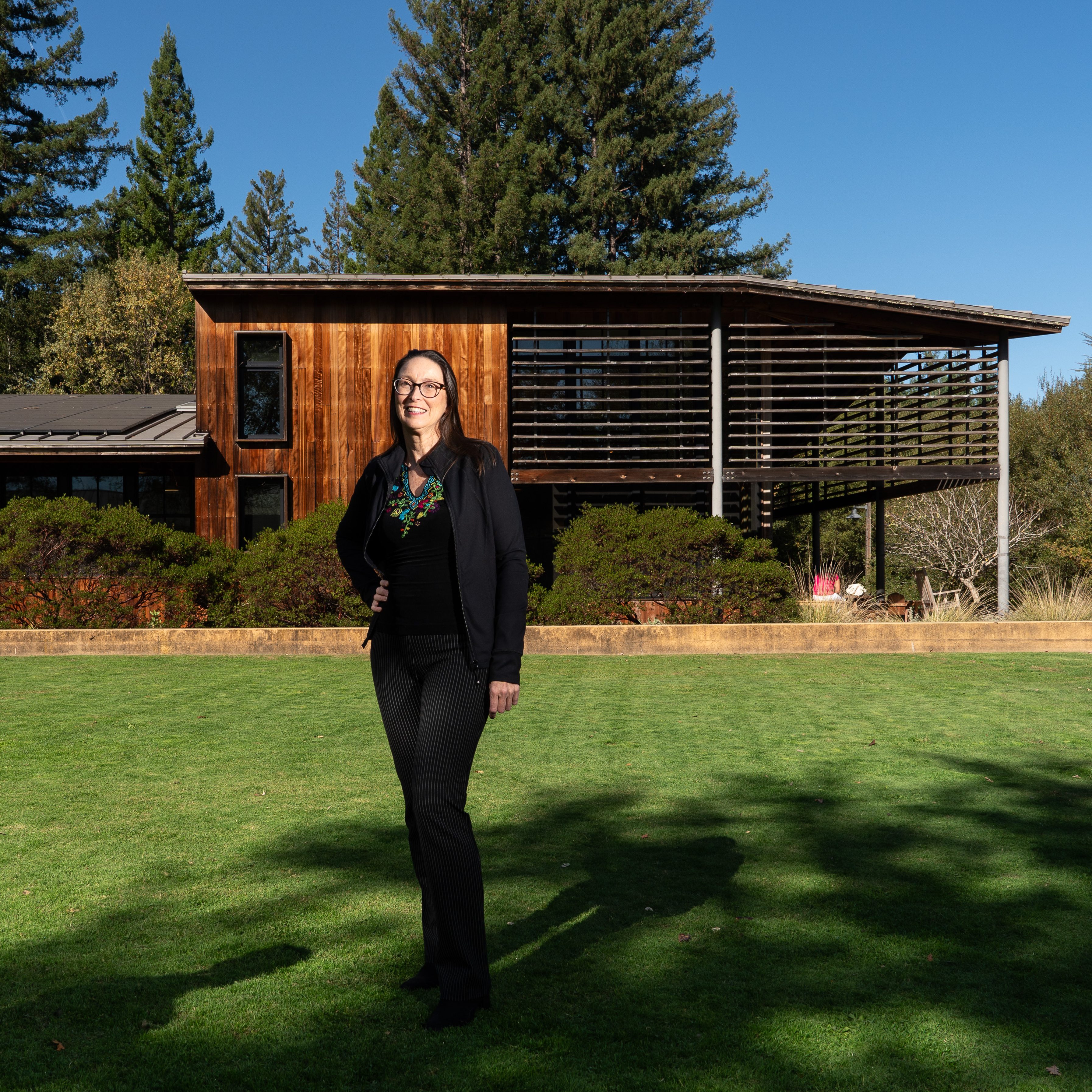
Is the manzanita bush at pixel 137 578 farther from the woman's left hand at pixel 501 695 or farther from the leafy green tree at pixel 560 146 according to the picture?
the leafy green tree at pixel 560 146

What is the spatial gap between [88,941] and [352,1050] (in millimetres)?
1290

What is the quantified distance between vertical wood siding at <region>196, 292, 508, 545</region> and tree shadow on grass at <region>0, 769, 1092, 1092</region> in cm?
1299

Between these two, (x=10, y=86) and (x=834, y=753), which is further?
(x=10, y=86)

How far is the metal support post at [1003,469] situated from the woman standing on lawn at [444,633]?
15.5m

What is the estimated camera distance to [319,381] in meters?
17.5

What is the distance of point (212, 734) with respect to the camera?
746 centimetres

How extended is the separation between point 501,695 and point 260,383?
1571 cm

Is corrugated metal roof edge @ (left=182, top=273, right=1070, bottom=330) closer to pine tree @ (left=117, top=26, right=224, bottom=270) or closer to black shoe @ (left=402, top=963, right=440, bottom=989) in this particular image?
black shoe @ (left=402, top=963, right=440, bottom=989)

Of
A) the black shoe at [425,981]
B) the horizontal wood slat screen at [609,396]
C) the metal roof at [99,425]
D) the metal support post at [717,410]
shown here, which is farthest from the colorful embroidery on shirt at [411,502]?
the metal roof at [99,425]

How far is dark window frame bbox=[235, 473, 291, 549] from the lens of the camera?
57.0 feet

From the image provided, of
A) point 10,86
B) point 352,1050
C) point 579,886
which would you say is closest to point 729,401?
point 579,886

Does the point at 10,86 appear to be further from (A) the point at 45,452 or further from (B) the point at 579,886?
(B) the point at 579,886

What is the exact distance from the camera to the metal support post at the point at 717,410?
679 inches

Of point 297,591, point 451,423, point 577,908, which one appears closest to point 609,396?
point 297,591
